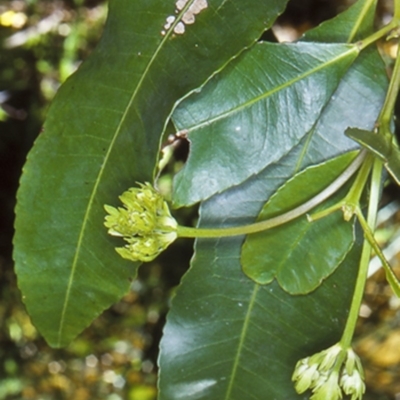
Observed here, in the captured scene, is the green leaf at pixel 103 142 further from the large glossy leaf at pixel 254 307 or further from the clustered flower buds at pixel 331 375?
the clustered flower buds at pixel 331 375

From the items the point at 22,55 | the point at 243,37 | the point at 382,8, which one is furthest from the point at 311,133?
the point at 22,55

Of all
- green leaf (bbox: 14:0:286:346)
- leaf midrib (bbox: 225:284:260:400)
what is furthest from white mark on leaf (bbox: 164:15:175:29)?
leaf midrib (bbox: 225:284:260:400)

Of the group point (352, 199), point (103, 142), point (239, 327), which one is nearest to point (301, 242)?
point (352, 199)

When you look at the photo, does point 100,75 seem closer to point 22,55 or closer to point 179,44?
point 179,44

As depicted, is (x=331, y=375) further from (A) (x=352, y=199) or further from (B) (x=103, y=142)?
(B) (x=103, y=142)

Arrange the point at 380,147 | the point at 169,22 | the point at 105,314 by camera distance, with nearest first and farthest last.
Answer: the point at 380,147 → the point at 169,22 → the point at 105,314
